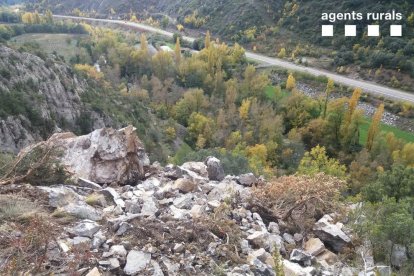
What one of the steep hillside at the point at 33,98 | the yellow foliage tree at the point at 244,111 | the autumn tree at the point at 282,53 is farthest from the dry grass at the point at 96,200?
the autumn tree at the point at 282,53

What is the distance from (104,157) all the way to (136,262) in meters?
6.06

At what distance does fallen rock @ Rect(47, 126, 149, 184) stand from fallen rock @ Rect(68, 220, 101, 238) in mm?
4138

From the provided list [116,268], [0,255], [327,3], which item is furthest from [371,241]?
[327,3]

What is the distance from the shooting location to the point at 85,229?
7.88m

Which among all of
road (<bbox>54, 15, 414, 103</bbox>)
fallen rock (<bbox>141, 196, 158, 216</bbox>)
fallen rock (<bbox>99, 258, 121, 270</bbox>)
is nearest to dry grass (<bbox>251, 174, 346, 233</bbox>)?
fallen rock (<bbox>141, 196, 158, 216</bbox>)

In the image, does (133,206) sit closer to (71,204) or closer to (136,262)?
(71,204)

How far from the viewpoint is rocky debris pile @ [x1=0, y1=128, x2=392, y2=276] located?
728cm

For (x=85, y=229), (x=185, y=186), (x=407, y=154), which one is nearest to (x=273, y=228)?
(x=185, y=186)

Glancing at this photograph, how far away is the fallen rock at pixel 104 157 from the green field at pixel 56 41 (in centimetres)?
6451

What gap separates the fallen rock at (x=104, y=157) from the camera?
12.4 metres

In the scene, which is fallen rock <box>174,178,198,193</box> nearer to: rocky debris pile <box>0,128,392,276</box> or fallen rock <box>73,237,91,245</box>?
rocky debris pile <box>0,128,392,276</box>

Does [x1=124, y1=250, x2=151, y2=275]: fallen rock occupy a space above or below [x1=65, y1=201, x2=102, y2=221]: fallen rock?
below

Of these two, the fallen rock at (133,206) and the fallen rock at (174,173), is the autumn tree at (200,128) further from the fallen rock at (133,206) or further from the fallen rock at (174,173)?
the fallen rock at (133,206)

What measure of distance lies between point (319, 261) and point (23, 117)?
2868 centimetres
